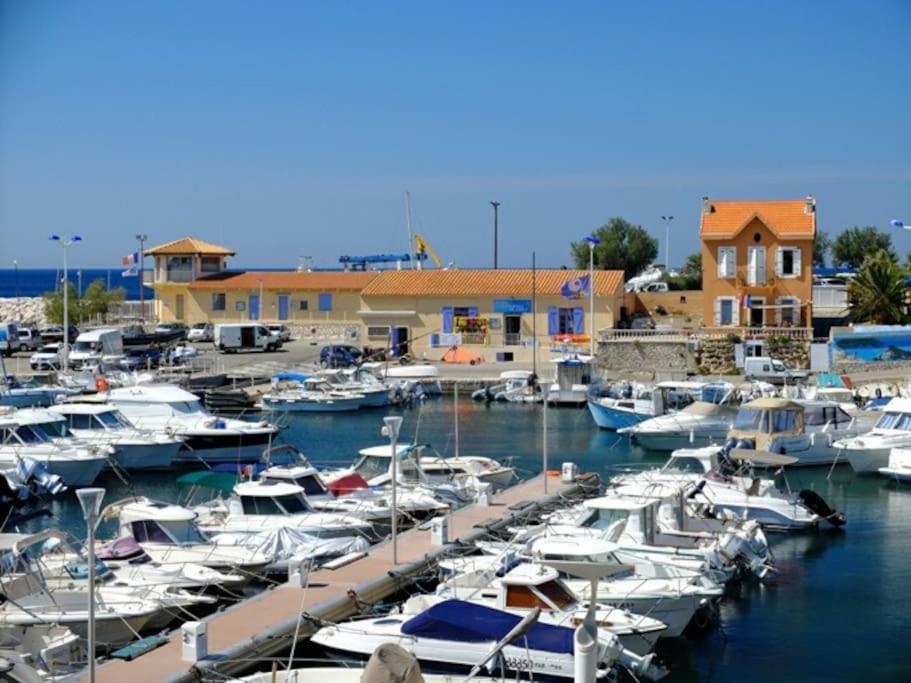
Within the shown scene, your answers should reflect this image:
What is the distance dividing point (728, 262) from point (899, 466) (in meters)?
27.3

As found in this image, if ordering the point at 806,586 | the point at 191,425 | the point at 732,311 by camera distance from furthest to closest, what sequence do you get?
the point at 732,311
the point at 191,425
the point at 806,586

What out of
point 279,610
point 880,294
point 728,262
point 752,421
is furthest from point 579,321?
point 279,610

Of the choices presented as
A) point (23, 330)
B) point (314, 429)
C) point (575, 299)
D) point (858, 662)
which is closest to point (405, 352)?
point (575, 299)

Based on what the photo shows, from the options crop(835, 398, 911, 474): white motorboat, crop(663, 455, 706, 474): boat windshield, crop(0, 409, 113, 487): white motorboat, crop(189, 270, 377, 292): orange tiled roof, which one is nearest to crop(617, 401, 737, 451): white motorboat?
crop(663, 455, 706, 474): boat windshield

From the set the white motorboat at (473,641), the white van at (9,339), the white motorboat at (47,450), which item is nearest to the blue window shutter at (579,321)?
the white van at (9,339)

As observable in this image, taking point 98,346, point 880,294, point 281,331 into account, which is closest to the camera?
point 98,346

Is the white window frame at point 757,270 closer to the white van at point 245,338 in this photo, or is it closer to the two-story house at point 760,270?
the two-story house at point 760,270

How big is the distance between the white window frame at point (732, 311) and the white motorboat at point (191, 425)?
27807 millimetres

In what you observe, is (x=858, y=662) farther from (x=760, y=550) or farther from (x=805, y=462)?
(x=805, y=462)

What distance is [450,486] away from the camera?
31.3 meters

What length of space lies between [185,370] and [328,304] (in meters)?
16.8

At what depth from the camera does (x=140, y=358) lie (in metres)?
60.8

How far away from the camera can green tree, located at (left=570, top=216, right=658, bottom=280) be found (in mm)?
96625

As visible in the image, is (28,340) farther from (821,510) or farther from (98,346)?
(821,510)
